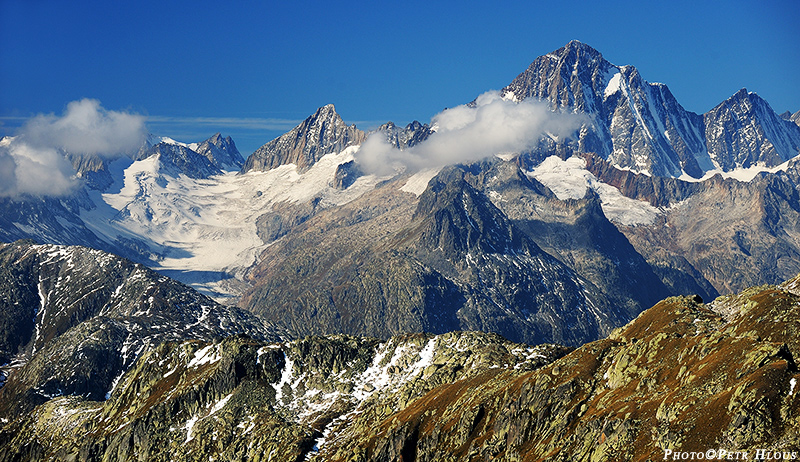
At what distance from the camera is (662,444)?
126750 millimetres

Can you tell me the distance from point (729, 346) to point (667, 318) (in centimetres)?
4184

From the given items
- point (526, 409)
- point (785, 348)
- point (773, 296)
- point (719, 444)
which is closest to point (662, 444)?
point (719, 444)

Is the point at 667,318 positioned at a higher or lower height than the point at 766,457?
higher

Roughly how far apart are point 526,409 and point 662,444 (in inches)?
1851

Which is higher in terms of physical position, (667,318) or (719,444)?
(667,318)

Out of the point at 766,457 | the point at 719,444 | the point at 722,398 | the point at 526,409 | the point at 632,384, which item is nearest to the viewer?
the point at 766,457

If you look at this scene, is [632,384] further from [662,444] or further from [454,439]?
[454,439]

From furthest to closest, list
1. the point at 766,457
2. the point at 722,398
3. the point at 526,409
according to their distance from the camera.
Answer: the point at 526,409 → the point at 722,398 → the point at 766,457

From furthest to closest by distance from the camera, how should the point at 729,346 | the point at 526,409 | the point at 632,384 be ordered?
1. the point at 526,409
2. the point at 632,384
3. the point at 729,346

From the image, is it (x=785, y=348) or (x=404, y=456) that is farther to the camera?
(x=404, y=456)

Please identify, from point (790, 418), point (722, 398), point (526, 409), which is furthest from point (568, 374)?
point (790, 418)

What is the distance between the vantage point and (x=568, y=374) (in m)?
175

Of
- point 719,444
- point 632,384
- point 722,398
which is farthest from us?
point 632,384

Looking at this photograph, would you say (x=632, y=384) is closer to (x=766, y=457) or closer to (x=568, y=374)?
(x=568, y=374)
